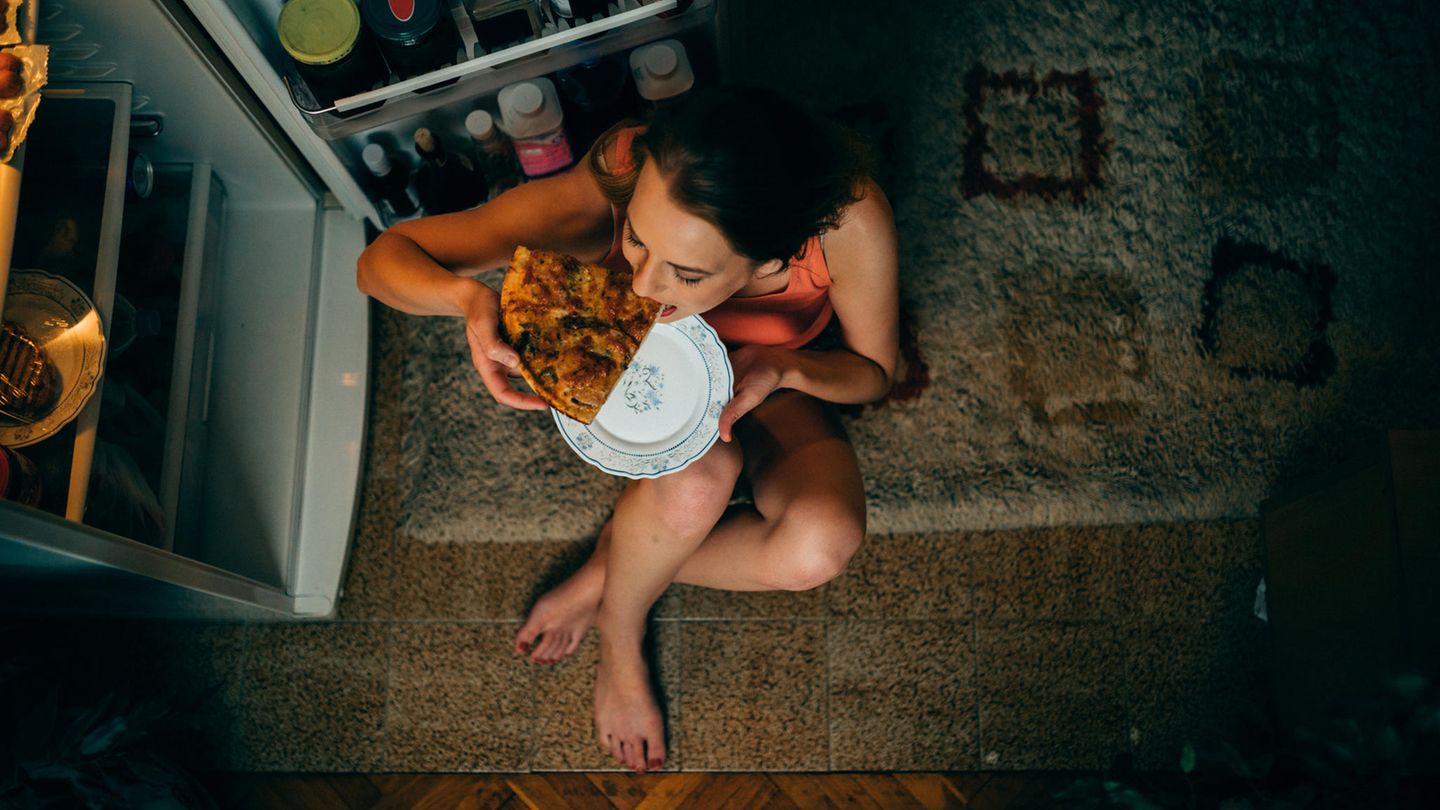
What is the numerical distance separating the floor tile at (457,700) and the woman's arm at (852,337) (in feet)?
2.30

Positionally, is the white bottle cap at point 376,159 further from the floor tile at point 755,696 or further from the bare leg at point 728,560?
the floor tile at point 755,696

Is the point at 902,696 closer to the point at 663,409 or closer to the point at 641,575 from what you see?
the point at 641,575

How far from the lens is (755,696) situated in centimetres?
162

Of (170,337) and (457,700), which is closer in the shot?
(170,337)

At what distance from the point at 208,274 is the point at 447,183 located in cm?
43

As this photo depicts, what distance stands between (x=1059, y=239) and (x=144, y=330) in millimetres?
1549

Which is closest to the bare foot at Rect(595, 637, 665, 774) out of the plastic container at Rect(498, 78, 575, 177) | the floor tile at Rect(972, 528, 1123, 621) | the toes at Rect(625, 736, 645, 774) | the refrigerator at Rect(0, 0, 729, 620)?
the toes at Rect(625, 736, 645, 774)

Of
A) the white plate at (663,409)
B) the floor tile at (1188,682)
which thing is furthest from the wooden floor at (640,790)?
the white plate at (663,409)

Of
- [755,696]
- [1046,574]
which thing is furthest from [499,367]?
[1046,574]

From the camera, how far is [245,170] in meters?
1.45

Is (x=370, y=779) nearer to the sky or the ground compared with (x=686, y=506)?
nearer to the ground

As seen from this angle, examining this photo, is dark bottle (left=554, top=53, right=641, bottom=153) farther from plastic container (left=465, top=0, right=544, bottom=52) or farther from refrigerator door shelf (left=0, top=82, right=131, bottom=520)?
refrigerator door shelf (left=0, top=82, right=131, bottom=520)

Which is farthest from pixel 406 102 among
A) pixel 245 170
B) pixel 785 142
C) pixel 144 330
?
pixel 785 142

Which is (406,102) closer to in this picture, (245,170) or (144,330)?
(245,170)
